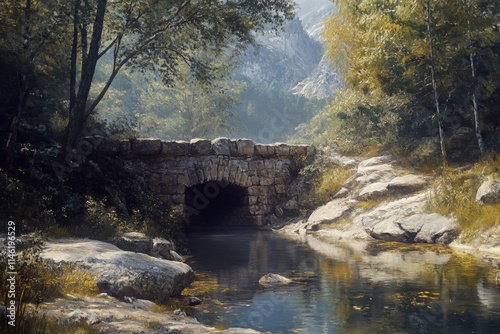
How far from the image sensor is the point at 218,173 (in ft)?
65.8

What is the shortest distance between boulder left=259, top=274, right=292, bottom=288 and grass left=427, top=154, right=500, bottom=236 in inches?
226

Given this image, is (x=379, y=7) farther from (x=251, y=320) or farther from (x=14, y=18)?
(x=251, y=320)

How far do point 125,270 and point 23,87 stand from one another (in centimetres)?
699

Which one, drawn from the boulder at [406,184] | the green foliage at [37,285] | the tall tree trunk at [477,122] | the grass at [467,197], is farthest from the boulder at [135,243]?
the tall tree trunk at [477,122]

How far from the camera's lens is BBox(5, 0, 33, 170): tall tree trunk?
11984mm

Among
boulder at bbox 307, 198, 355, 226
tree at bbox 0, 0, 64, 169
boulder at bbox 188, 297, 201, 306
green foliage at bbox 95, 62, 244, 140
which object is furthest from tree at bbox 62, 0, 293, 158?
green foliage at bbox 95, 62, 244, 140

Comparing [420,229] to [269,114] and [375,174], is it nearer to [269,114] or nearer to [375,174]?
[375,174]

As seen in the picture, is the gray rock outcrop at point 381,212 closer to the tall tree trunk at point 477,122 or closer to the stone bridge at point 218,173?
the tall tree trunk at point 477,122

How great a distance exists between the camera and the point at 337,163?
21.3 m

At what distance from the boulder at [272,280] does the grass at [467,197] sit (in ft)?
18.8

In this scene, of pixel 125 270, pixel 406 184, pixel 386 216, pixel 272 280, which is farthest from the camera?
pixel 406 184

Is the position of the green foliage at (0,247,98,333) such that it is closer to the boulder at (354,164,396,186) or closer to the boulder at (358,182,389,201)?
the boulder at (358,182,389,201)

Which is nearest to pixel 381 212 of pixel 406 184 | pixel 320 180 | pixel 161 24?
pixel 406 184

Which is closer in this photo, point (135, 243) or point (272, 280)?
point (272, 280)
